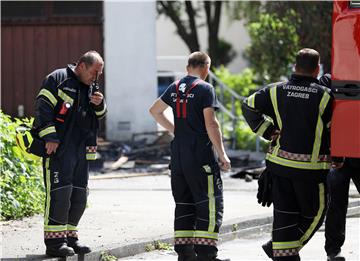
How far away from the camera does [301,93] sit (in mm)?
7230

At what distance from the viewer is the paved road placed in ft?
28.8

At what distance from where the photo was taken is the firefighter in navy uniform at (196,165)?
790cm

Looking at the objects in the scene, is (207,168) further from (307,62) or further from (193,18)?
(193,18)

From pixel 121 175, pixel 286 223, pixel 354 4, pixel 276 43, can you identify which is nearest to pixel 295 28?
pixel 276 43

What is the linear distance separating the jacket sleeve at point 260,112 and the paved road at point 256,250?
178cm

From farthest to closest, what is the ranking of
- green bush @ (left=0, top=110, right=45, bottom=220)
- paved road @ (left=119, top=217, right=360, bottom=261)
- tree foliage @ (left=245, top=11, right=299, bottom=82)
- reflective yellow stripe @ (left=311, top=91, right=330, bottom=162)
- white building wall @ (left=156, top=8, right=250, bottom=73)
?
white building wall @ (left=156, top=8, right=250, bottom=73)
tree foliage @ (left=245, top=11, right=299, bottom=82)
green bush @ (left=0, top=110, right=45, bottom=220)
paved road @ (left=119, top=217, right=360, bottom=261)
reflective yellow stripe @ (left=311, top=91, right=330, bottom=162)

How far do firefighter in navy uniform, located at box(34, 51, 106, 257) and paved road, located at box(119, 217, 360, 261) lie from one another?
92 centimetres

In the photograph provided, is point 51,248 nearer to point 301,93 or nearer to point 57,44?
point 301,93

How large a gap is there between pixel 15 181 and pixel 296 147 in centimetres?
410

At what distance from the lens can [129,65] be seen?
1847cm

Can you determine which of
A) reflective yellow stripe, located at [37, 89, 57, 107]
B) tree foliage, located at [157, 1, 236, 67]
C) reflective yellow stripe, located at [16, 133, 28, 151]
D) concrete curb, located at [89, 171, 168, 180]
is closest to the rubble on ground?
concrete curb, located at [89, 171, 168, 180]

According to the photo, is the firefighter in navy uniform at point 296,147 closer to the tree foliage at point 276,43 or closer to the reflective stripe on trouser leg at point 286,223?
the reflective stripe on trouser leg at point 286,223

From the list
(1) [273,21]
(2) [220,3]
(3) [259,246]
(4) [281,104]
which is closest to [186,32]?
(2) [220,3]

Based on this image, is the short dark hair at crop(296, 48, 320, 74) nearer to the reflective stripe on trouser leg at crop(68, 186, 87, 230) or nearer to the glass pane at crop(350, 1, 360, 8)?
the glass pane at crop(350, 1, 360, 8)
